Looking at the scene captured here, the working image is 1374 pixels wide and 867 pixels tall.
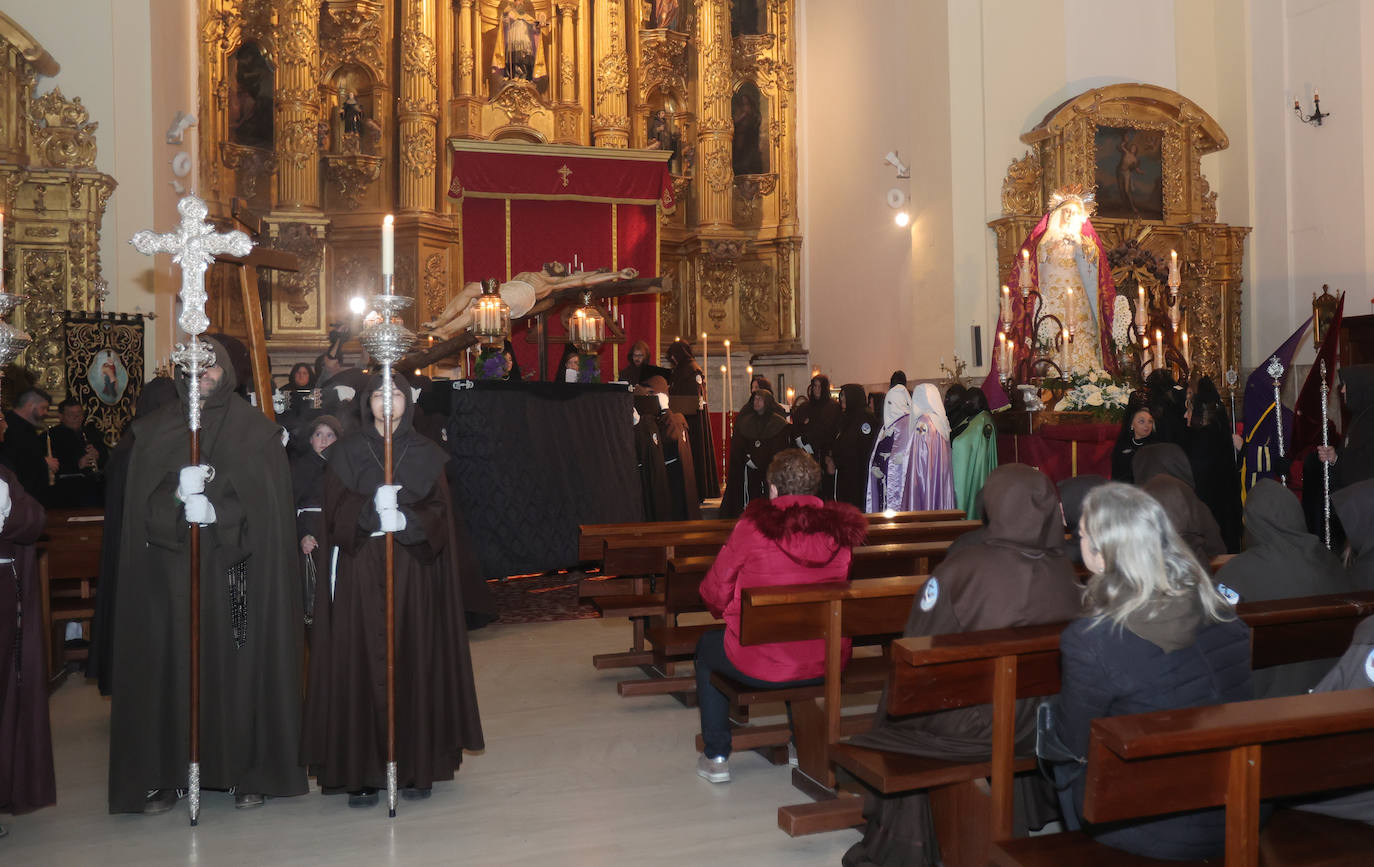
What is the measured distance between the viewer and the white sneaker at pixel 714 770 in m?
4.77

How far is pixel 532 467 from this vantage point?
9.00 meters

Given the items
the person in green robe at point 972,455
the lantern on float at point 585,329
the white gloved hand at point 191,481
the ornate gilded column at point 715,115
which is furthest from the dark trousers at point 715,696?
the ornate gilded column at point 715,115

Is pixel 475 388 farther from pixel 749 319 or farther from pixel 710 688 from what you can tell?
pixel 749 319

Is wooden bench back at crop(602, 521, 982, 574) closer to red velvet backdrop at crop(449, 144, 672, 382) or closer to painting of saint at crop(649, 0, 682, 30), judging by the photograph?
red velvet backdrop at crop(449, 144, 672, 382)

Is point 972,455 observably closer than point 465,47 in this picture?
Yes

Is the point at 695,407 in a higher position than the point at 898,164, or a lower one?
lower

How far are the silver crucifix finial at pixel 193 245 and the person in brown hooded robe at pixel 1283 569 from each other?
386 centimetres

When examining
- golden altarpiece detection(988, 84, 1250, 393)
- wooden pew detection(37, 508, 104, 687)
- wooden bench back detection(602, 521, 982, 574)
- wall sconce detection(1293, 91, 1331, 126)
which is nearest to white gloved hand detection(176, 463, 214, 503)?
wooden bench back detection(602, 521, 982, 574)

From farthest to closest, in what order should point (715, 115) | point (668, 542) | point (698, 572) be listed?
point (715, 115), point (668, 542), point (698, 572)

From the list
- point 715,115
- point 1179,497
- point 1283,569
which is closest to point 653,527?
point 1179,497

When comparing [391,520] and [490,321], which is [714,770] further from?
[490,321]

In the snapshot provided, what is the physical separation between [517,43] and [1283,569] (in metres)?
15.0

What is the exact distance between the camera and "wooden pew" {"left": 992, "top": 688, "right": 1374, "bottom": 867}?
236cm

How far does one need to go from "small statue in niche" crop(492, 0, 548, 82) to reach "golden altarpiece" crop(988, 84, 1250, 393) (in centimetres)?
723
